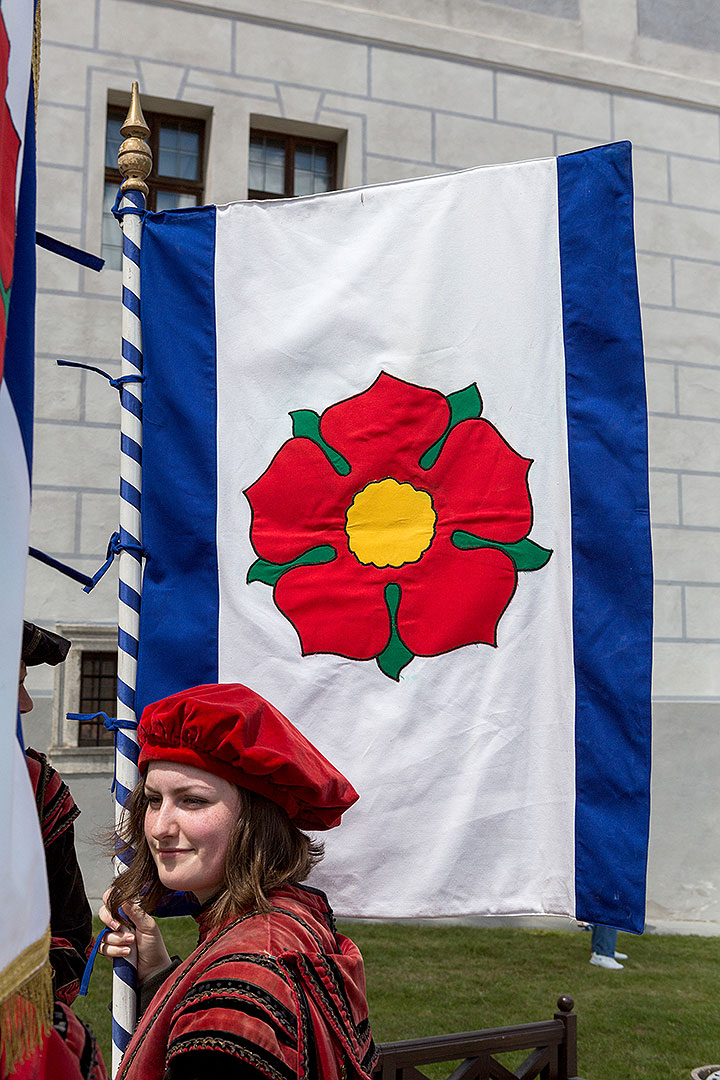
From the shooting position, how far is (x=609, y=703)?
114 inches

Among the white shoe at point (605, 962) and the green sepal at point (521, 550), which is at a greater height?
the green sepal at point (521, 550)

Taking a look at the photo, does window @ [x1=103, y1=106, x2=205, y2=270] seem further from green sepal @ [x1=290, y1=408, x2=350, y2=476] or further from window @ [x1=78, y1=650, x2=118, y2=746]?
green sepal @ [x1=290, y1=408, x2=350, y2=476]

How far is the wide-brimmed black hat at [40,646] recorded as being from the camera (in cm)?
284

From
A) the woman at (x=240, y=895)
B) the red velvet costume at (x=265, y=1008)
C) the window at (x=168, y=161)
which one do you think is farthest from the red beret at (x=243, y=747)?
the window at (x=168, y=161)

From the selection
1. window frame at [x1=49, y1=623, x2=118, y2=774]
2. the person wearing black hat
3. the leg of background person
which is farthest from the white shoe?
the person wearing black hat

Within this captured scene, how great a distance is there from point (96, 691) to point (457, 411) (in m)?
6.56

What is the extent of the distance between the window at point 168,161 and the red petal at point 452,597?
7.21 meters

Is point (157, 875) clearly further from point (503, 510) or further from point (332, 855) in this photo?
point (503, 510)

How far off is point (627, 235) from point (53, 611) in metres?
6.46

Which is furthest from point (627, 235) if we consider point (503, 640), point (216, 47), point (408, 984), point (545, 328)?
point (216, 47)

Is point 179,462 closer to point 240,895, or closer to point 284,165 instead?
point 240,895

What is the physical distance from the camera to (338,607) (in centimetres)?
299

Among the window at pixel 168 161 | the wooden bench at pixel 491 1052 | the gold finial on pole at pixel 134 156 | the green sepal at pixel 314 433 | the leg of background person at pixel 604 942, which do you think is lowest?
the leg of background person at pixel 604 942

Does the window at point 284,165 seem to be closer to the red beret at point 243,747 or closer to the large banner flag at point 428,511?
the large banner flag at point 428,511
